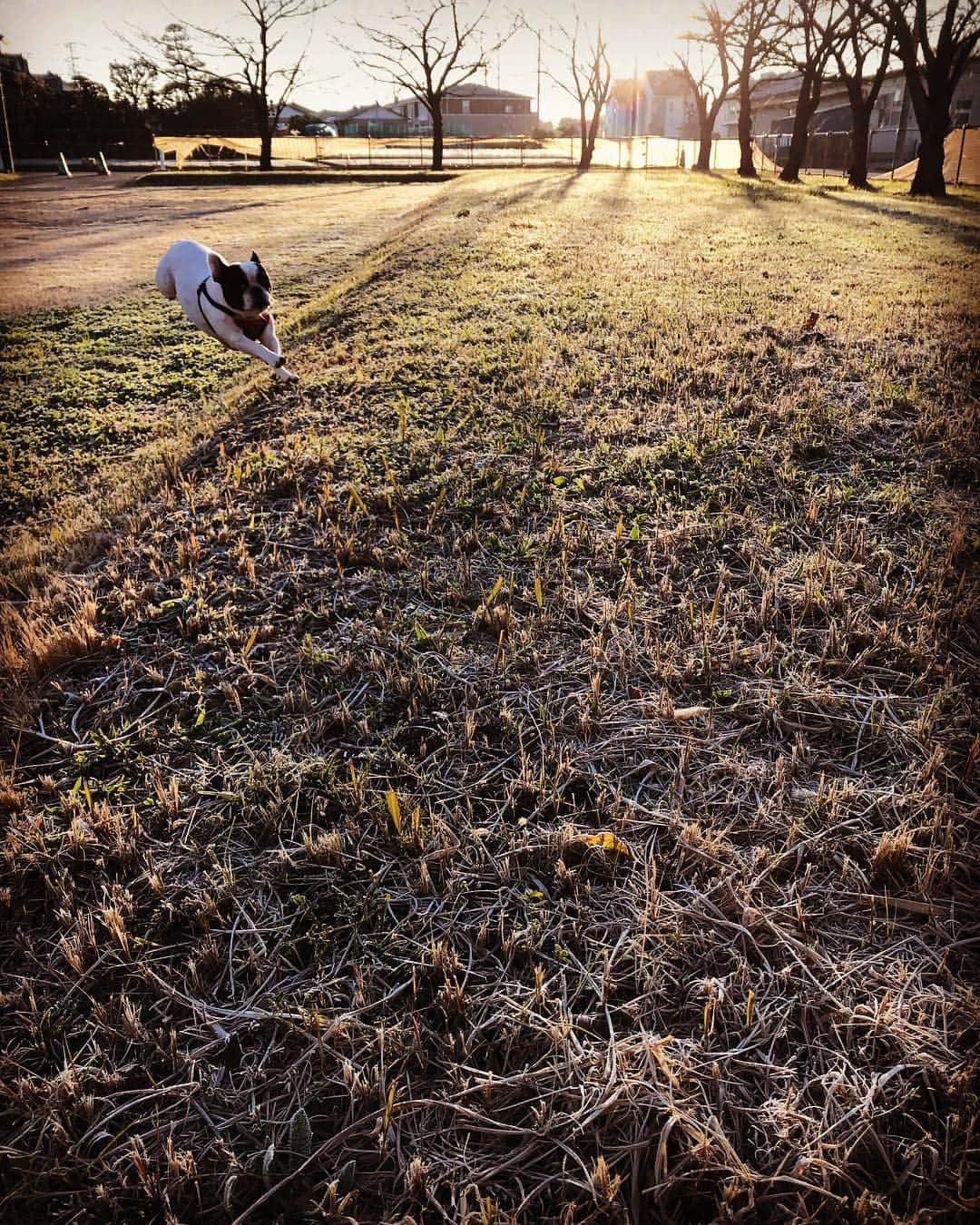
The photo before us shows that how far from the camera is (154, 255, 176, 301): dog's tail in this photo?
6484 millimetres

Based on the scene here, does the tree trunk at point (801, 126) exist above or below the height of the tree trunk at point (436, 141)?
below

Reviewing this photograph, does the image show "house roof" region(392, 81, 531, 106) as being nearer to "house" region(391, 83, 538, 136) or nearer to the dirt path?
"house" region(391, 83, 538, 136)

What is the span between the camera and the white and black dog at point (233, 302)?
5270 mm

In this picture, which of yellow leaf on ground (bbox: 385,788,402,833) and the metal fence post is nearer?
yellow leaf on ground (bbox: 385,788,402,833)

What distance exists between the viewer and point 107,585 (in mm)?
3221

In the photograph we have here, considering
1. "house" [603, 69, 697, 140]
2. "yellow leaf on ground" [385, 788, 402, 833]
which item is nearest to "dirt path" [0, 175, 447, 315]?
"yellow leaf on ground" [385, 788, 402, 833]

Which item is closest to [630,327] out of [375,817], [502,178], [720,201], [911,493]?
[911,493]

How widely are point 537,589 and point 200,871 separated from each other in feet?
5.20

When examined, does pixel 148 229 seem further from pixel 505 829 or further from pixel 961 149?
pixel 961 149

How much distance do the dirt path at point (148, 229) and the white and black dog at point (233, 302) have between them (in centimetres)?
449

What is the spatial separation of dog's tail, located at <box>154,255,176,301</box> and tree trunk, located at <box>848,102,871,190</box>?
1040 inches

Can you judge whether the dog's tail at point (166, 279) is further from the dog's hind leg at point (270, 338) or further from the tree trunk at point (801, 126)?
the tree trunk at point (801, 126)

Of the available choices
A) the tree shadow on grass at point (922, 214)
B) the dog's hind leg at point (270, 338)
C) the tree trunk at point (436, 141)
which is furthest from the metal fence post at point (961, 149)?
the dog's hind leg at point (270, 338)

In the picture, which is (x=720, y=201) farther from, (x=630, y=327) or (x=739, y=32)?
(x=739, y=32)
